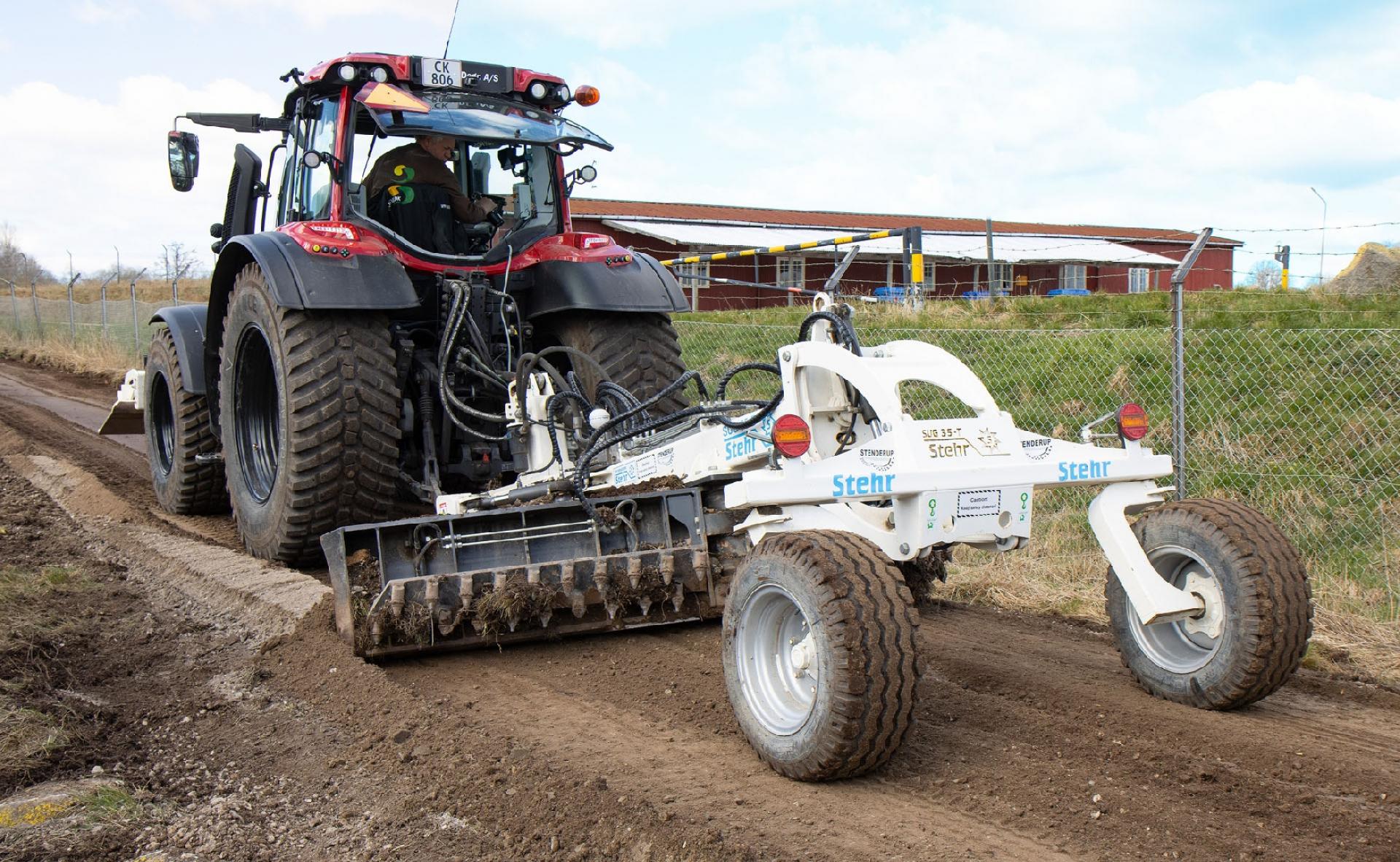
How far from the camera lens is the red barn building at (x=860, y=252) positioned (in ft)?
83.1

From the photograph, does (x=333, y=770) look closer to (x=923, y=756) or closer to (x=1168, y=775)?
(x=923, y=756)

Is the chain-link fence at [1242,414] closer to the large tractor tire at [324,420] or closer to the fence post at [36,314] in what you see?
the large tractor tire at [324,420]

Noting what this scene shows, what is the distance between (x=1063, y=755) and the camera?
12.2ft

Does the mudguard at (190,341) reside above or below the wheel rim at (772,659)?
above

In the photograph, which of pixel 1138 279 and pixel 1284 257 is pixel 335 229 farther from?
pixel 1138 279

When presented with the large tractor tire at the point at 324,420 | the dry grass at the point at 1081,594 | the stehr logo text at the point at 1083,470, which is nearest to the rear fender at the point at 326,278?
the large tractor tire at the point at 324,420

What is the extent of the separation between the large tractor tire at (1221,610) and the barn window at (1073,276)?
99.3 feet

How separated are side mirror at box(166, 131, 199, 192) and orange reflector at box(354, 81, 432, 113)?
60.5 inches

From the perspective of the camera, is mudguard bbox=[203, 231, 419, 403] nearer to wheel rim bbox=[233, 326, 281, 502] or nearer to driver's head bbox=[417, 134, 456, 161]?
wheel rim bbox=[233, 326, 281, 502]

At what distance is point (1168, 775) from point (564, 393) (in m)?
3.24

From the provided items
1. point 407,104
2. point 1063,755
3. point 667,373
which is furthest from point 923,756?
point 407,104

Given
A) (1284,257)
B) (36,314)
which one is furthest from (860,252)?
(36,314)

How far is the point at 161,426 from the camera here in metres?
8.77

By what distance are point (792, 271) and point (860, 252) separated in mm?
1718
